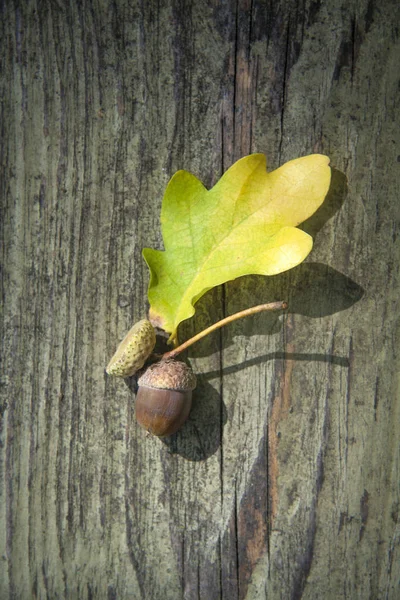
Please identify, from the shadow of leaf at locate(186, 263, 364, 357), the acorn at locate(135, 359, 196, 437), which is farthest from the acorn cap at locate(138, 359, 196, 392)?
the shadow of leaf at locate(186, 263, 364, 357)

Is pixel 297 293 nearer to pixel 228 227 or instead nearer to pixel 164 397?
pixel 228 227

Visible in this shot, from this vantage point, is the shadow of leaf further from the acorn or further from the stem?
the acorn

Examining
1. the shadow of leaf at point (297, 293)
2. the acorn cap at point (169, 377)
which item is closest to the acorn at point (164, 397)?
the acorn cap at point (169, 377)

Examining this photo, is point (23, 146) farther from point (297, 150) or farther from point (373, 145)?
point (373, 145)

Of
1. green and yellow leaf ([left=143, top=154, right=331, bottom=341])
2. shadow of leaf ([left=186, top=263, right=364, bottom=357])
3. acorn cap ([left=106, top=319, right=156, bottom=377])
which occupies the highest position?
green and yellow leaf ([left=143, top=154, right=331, bottom=341])

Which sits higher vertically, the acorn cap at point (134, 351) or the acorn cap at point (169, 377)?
the acorn cap at point (134, 351)

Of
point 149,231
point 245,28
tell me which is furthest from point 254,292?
point 245,28

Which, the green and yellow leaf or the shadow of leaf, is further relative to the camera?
the shadow of leaf

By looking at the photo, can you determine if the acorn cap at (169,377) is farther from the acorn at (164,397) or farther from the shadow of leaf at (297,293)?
the shadow of leaf at (297,293)
